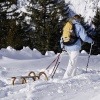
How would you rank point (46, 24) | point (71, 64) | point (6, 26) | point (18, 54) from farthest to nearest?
point (46, 24) < point (6, 26) < point (18, 54) < point (71, 64)

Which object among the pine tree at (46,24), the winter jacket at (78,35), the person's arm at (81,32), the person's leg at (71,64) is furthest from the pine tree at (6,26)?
the person's arm at (81,32)

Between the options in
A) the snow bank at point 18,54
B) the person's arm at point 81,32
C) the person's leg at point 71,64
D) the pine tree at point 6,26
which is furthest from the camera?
the pine tree at point 6,26

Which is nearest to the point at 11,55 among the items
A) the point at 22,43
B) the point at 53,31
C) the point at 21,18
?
the point at 22,43

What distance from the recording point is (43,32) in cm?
4400

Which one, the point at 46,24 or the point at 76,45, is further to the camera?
the point at 46,24

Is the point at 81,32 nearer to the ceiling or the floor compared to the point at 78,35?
nearer to the ceiling

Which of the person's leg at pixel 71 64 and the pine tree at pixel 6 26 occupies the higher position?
the person's leg at pixel 71 64

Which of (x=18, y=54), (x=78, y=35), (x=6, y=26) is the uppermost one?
(x=78, y=35)

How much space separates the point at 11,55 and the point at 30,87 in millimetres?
10064

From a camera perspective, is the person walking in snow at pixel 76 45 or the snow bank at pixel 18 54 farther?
the snow bank at pixel 18 54

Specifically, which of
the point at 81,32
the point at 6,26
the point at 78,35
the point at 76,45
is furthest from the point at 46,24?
the point at 81,32

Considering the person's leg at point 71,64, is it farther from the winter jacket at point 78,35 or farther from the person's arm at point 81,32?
the person's arm at point 81,32

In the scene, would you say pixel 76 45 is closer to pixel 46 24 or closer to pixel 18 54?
pixel 18 54

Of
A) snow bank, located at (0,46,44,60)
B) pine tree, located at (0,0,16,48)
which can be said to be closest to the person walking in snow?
snow bank, located at (0,46,44,60)
